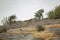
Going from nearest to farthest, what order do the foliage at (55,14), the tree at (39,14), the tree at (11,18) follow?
the foliage at (55,14), the tree at (11,18), the tree at (39,14)

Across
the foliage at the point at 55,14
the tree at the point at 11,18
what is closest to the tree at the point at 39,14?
the tree at the point at 11,18

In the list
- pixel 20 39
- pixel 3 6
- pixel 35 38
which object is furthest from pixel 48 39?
pixel 3 6

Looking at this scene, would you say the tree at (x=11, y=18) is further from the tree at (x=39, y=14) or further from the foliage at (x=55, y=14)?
the foliage at (x=55, y=14)

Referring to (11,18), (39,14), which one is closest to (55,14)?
(39,14)

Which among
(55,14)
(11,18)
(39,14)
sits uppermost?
(39,14)

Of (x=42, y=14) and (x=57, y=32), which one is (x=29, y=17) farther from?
(x=57, y=32)

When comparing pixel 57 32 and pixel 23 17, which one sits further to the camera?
pixel 23 17

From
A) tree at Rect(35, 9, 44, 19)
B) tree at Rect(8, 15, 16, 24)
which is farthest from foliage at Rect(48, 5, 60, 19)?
tree at Rect(8, 15, 16, 24)

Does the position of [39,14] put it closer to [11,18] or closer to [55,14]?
[11,18]

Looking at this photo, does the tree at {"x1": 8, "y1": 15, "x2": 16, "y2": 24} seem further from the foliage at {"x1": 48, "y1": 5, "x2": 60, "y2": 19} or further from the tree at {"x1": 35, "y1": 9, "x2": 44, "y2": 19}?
the foliage at {"x1": 48, "y1": 5, "x2": 60, "y2": 19}

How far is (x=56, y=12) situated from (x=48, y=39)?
17.4 metres

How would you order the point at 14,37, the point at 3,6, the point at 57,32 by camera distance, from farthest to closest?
the point at 3,6 < the point at 14,37 < the point at 57,32

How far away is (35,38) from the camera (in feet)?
44.9

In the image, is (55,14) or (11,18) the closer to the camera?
(55,14)
